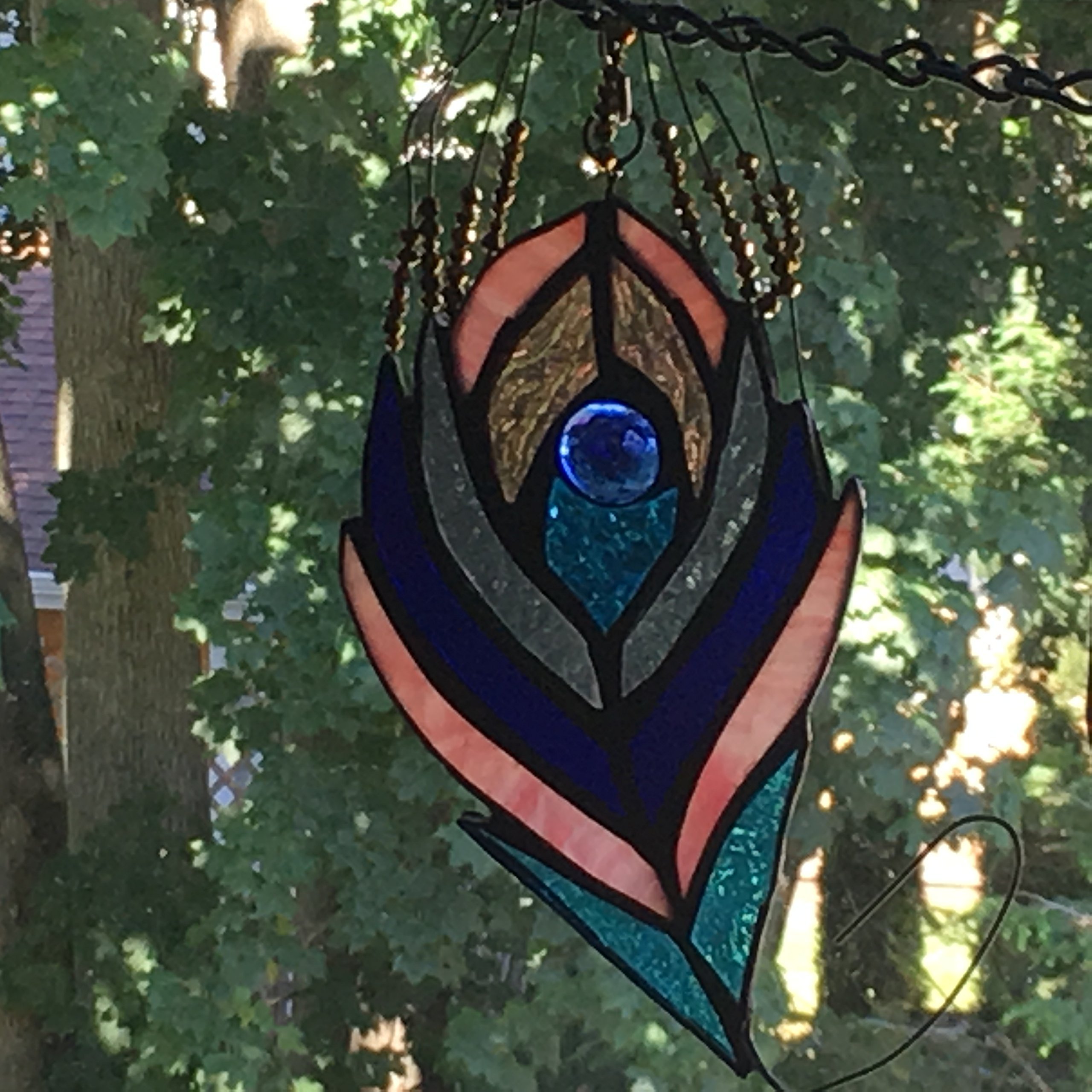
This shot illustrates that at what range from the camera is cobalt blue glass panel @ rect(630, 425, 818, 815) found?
733 millimetres

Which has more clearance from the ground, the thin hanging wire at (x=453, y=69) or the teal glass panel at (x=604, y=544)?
the thin hanging wire at (x=453, y=69)

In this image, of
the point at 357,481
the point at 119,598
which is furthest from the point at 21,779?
the point at 357,481

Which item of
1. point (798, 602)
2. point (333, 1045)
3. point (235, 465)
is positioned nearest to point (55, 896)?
point (333, 1045)

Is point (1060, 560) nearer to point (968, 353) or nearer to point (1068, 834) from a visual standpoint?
point (968, 353)

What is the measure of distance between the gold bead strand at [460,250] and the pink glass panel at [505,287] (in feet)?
0.19

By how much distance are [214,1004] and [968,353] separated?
1.35 metres

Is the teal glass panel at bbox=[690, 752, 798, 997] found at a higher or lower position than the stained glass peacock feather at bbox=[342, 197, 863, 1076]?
lower

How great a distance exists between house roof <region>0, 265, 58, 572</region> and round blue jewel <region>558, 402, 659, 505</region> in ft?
8.46

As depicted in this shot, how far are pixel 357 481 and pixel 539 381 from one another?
1102mm

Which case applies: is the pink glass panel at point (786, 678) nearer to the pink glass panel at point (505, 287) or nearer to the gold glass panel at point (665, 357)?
the gold glass panel at point (665, 357)

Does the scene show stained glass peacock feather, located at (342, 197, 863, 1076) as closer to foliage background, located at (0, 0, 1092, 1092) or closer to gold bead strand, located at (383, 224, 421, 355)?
gold bead strand, located at (383, 224, 421, 355)

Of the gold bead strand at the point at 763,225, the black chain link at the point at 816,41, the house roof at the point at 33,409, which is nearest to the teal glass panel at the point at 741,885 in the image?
the gold bead strand at the point at 763,225

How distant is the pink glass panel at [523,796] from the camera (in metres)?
0.75

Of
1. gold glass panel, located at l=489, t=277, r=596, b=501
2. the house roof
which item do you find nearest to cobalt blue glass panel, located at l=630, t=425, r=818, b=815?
gold glass panel, located at l=489, t=277, r=596, b=501
